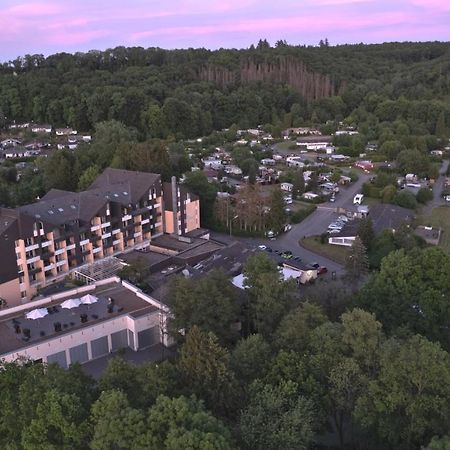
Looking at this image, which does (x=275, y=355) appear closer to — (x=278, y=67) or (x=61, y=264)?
(x=61, y=264)

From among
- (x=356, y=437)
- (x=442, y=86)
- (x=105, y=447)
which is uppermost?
(x=442, y=86)

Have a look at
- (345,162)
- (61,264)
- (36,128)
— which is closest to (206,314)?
(61,264)

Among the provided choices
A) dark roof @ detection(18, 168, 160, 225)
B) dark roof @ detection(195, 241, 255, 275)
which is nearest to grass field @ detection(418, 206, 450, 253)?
dark roof @ detection(195, 241, 255, 275)

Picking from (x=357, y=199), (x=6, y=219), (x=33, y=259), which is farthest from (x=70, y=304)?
(x=357, y=199)

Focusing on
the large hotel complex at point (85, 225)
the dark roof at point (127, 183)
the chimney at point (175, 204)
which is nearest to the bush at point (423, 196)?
the large hotel complex at point (85, 225)

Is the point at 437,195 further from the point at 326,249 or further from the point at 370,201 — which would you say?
the point at 326,249

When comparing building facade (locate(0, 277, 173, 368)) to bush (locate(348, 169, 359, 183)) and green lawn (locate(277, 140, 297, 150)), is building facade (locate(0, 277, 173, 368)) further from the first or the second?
green lawn (locate(277, 140, 297, 150))

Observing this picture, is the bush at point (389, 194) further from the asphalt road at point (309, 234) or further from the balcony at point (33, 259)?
the balcony at point (33, 259)

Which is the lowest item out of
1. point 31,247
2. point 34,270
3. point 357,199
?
point 357,199
